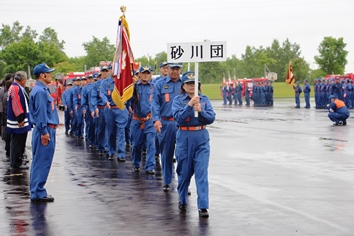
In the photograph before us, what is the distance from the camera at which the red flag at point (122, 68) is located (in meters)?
15.3

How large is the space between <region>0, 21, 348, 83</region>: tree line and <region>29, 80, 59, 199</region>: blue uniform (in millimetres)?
39474

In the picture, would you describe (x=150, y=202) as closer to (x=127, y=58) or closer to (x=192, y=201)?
(x=192, y=201)

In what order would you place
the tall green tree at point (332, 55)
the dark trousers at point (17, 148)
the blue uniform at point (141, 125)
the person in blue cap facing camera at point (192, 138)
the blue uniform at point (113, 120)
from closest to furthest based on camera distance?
the person in blue cap facing camera at point (192, 138), the blue uniform at point (141, 125), the dark trousers at point (17, 148), the blue uniform at point (113, 120), the tall green tree at point (332, 55)

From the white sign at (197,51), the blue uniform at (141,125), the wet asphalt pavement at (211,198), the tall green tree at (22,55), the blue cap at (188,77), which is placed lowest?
the wet asphalt pavement at (211,198)

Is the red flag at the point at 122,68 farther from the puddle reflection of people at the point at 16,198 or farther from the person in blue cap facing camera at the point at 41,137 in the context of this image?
the person in blue cap facing camera at the point at 41,137

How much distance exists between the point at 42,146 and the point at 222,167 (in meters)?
5.00

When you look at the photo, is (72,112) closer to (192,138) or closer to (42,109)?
(42,109)

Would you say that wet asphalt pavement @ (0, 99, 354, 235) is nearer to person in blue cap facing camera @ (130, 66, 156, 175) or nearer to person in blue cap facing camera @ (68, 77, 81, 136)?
person in blue cap facing camera @ (130, 66, 156, 175)

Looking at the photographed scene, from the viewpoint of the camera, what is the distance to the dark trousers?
48.1 feet

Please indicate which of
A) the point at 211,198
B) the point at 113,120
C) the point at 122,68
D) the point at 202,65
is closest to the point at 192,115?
the point at 211,198

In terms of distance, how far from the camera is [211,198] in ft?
35.7

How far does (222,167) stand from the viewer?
48.2 feet

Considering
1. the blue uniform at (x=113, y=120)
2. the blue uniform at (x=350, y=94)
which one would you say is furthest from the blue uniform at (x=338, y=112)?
the blue uniform at (x=350, y=94)

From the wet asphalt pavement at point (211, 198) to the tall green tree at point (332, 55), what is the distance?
63210 millimetres
